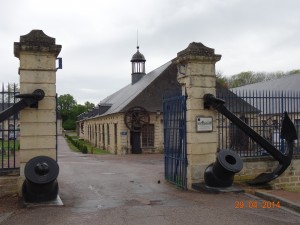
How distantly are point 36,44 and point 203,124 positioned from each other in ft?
13.6

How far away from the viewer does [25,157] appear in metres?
7.74

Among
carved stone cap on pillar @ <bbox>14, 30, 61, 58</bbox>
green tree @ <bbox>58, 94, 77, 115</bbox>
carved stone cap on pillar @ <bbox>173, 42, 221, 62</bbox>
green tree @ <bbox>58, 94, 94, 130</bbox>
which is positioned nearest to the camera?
carved stone cap on pillar @ <bbox>14, 30, 61, 58</bbox>

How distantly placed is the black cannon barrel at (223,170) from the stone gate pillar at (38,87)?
349 centimetres

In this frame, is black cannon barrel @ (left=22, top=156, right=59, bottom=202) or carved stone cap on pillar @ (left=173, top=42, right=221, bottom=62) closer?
black cannon barrel @ (left=22, top=156, right=59, bottom=202)

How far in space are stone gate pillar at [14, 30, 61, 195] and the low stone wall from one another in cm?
492

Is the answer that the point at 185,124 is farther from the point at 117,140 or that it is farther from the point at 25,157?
the point at 117,140

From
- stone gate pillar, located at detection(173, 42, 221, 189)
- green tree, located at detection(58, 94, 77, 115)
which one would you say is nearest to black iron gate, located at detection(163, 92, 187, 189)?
stone gate pillar, located at detection(173, 42, 221, 189)

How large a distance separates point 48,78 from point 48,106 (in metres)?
0.58

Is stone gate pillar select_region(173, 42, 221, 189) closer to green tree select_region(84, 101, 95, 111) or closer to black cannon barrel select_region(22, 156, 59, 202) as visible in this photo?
black cannon barrel select_region(22, 156, 59, 202)

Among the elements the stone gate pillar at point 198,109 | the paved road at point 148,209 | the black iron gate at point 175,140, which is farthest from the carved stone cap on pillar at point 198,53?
the paved road at point 148,209

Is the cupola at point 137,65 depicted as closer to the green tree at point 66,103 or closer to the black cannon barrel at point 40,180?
the black cannon barrel at point 40,180

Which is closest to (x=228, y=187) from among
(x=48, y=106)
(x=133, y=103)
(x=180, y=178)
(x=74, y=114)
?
(x=180, y=178)

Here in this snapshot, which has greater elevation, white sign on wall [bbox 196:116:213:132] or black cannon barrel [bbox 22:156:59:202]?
white sign on wall [bbox 196:116:213:132]

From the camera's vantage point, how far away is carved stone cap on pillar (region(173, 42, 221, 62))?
890cm
